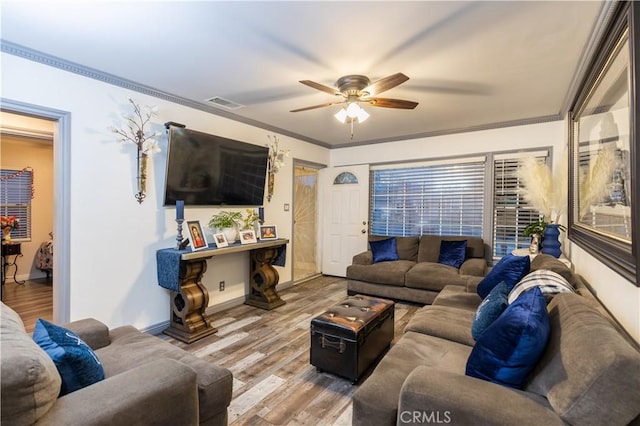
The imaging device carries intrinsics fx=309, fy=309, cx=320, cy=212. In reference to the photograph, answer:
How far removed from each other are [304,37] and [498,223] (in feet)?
12.3

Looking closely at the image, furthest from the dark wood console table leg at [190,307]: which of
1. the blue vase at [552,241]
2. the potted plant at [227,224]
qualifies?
the blue vase at [552,241]

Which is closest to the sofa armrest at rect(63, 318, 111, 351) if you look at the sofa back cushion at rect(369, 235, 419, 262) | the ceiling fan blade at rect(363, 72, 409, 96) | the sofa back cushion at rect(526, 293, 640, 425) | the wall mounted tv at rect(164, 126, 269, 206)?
the wall mounted tv at rect(164, 126, 269, 206)

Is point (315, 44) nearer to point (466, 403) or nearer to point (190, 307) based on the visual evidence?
point (466, 403)

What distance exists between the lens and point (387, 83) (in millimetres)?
2416

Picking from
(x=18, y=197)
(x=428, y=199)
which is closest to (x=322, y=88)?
(x=428, y=199)

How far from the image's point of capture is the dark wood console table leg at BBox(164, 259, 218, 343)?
3049 mm

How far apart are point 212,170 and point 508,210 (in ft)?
13.2

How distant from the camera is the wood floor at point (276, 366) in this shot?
1962 millimetres

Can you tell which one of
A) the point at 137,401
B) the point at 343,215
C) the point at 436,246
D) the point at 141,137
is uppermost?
the point at 141,137

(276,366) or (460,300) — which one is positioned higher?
(460,300)

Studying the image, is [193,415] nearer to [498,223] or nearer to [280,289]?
[280,289]

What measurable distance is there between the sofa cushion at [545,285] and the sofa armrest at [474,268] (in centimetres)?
196

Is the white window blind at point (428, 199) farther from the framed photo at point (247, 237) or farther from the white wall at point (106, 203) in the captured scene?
the white wall at point (106, 203)

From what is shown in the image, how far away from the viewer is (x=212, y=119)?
376cm
